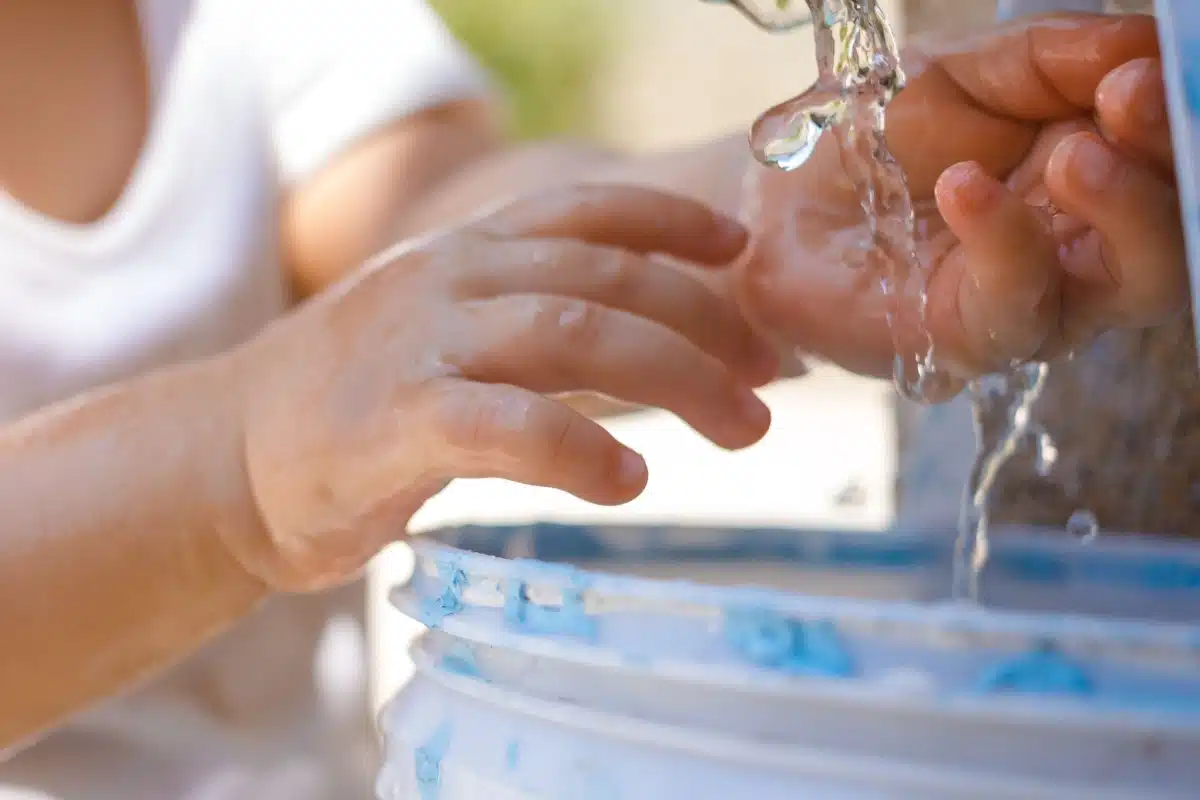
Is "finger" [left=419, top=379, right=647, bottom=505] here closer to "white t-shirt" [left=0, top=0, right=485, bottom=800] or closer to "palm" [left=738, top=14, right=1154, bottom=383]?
"palm" [left=738, top=14, right=1154, bottom=383]

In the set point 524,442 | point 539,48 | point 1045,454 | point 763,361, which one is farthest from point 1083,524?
point 539,48

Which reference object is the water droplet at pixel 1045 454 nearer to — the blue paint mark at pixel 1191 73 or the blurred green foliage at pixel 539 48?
the blue paint mark at pixel 1191 73

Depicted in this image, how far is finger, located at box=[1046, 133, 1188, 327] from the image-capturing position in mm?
240

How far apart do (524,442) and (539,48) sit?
2325 mm

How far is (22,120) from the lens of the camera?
542 mm

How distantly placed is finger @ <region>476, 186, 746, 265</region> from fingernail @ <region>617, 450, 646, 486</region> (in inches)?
3.6

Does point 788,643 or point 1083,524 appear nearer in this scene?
point 788,643

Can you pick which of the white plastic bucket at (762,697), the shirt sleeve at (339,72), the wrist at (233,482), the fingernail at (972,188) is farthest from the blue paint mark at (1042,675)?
the shirt sleeve at (339,72)

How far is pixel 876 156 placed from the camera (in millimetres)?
311

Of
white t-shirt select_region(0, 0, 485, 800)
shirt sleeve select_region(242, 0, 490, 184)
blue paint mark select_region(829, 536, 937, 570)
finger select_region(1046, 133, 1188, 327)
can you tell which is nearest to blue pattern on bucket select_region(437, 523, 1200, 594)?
blue paint mark select_region(829, 536, 937, 570)

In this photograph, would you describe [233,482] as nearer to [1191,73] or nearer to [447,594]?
[447,594]

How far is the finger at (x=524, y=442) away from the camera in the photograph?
0.26m

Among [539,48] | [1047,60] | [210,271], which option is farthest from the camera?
[539,48]

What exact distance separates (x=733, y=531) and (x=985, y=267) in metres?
0.13
